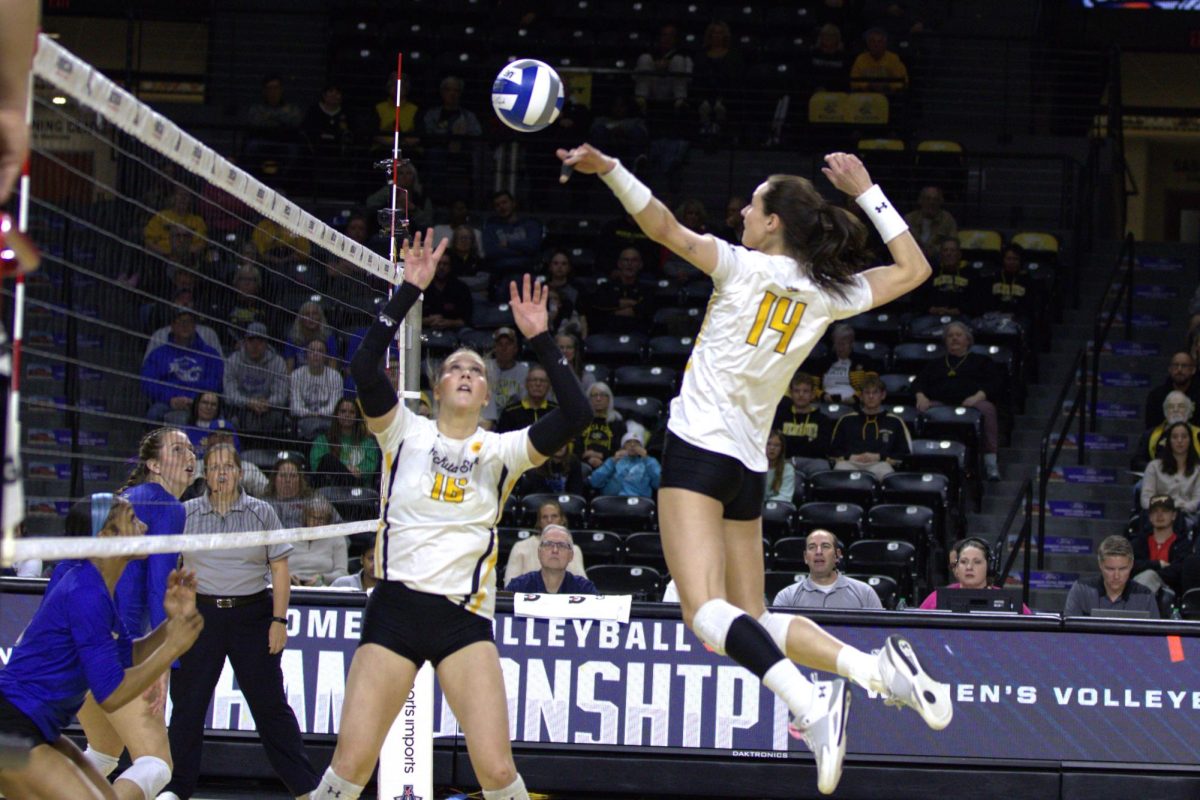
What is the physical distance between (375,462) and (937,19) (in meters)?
13.2

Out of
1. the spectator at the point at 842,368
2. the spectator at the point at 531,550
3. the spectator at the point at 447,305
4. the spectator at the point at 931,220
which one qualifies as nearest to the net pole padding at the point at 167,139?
the spectator at the point at 531,550

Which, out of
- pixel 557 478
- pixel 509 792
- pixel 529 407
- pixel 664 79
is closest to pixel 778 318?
pixel 509 792

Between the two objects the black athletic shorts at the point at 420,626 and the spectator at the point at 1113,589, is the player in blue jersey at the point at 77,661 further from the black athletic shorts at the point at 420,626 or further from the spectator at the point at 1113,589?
the spectator at the point at 1113,589

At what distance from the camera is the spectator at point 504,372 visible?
13984mm

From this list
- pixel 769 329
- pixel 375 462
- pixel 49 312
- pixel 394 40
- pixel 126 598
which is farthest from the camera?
pixel 394 40

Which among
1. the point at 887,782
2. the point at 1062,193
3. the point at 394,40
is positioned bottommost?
the point at 887,782

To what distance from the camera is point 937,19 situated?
20.2 m

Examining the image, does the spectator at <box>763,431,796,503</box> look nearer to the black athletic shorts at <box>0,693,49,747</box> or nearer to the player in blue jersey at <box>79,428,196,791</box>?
the player in blue jersey at <box>79,428,196,791</box>

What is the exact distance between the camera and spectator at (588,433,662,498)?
13.0 meters

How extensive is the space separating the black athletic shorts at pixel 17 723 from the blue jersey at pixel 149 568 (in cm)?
90

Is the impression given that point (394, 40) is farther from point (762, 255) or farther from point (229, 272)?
point (762, 255)

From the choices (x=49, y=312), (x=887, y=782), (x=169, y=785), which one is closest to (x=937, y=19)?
(x=887, y=782)

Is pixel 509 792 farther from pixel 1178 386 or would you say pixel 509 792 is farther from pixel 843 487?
pixel 1178 386

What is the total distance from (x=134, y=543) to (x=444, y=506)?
143cm
